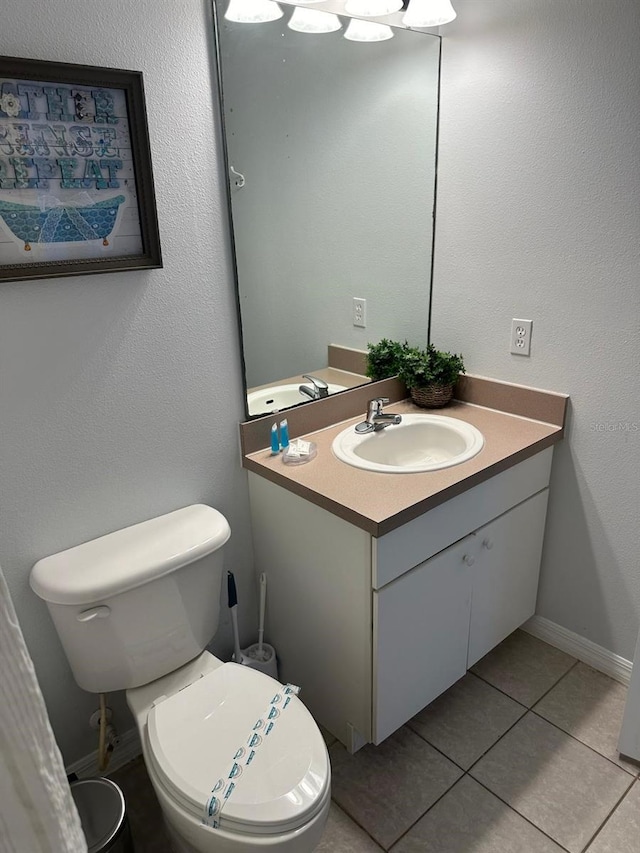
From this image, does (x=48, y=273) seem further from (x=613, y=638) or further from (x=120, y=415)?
(x=613, y=638)

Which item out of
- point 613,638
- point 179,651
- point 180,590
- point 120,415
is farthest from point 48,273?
point 613,638

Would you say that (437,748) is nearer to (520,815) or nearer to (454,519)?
(520,815)

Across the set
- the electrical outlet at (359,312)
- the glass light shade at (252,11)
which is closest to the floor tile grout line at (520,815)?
the electrical outlet at (359,312)

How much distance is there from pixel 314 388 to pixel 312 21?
3.36 feet

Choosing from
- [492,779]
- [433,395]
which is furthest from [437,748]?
[433,395]

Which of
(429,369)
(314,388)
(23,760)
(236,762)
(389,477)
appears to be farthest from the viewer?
(429,369)

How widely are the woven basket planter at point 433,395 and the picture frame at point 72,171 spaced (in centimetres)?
102

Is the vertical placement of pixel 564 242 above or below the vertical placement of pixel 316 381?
above

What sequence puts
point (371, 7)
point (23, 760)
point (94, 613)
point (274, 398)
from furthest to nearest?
point (274, 398)
point (371, 7)
point (94, 613)
point (23, 760)

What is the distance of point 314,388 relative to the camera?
1885 millimetres

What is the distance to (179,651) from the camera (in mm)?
1515

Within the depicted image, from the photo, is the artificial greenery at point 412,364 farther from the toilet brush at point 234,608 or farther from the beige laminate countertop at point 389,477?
the toilet brush at point 234,608

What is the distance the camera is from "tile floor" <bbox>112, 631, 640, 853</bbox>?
58.3 inches

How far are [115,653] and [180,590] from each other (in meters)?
0.20
